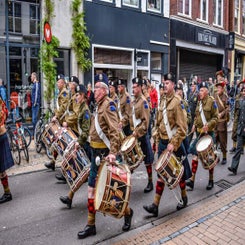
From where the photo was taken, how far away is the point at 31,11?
466 inches

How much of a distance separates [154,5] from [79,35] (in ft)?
19.2

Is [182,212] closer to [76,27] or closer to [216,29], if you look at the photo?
[76,27]

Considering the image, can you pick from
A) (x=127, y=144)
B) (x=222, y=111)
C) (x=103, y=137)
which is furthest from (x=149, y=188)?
(x=222, y=111)

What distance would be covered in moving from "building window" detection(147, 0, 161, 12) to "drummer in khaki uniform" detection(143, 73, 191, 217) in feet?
40.4

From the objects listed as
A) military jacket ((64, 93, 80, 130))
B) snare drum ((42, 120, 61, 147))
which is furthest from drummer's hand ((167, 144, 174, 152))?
snare drum ((42, 120, 61, 147))

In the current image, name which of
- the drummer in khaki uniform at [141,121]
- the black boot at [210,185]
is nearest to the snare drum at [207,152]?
the black boot at [210,185]

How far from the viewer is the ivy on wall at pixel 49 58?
1182 centimetres

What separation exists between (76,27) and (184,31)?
321 inches

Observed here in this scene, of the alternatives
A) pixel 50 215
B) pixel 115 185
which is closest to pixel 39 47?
pixel 50 215

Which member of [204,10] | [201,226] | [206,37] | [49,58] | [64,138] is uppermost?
[204,10]

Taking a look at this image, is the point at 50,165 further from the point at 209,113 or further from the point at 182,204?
the point at 209,113

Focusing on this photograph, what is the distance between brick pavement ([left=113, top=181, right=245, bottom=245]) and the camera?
4.21 meters

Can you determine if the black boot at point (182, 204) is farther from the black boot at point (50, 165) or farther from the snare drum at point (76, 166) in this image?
the black boot at point (50, 165)

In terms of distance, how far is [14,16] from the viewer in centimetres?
1141
